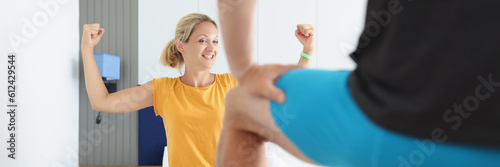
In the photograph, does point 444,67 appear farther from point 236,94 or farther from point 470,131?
point 236,94

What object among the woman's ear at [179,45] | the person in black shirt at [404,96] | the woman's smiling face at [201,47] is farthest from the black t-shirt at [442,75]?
the woman's ear at [179,45]

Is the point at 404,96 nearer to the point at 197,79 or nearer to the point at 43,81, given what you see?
the point at 197,79

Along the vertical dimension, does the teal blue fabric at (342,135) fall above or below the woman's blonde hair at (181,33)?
below

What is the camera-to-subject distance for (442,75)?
0.49 meters

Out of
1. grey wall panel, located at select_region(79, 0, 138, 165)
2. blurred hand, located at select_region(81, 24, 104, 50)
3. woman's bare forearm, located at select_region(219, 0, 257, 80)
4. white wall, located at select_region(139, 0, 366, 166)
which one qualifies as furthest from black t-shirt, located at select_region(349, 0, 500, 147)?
grey wall panel, located at select_region(79, 0, 138, 165)

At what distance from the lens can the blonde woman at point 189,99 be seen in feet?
5.99

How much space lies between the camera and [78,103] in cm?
425

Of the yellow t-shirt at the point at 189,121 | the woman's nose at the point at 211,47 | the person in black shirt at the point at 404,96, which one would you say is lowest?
the yellow t-shirt at the point at 189,121

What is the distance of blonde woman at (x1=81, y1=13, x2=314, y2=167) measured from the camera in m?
1.83

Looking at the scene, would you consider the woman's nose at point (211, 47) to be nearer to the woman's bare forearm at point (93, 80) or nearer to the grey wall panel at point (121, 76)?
the woman's bare forearm at point (93, 80)

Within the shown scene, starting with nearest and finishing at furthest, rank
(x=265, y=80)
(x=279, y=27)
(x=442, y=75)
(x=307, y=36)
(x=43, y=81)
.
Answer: (x=442, y=75) → (x=265, y=80) → (x=307, y=36) → (x=43, y=81) → (x=279, y=27)

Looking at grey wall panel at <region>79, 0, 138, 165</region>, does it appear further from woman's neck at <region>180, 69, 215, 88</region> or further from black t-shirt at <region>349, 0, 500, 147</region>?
black t-shirt at <region>349, 0, 500, 147</region>

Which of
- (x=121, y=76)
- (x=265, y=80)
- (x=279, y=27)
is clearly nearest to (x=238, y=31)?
(x=265, y=80)

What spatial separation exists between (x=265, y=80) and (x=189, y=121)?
125cm
